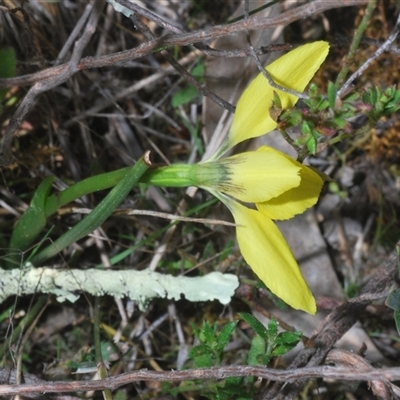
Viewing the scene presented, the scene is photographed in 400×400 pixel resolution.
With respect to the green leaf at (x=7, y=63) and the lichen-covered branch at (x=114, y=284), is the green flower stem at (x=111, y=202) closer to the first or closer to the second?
the lichen-covered branch at (x=114, y=284)

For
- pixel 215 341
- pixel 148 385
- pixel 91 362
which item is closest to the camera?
pixel 215 341

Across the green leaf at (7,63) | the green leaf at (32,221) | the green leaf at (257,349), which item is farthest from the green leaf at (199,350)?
the green leaf at (7,63)

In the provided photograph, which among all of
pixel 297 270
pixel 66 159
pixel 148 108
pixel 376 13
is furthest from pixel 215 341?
pixel 376 13

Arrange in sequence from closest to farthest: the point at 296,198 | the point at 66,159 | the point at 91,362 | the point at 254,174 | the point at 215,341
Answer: the point at 254,174 → the point at 296,198 → the point at 215,341 → the point at 91,362 → the point at 66,159

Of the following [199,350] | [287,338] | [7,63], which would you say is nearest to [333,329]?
[287,338]

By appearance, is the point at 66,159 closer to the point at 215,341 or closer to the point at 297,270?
the point at 215,341

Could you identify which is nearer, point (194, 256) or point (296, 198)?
point (296, 198)

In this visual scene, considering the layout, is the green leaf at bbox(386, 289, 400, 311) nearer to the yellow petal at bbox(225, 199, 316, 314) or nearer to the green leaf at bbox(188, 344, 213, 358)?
the yellow petal at bbox(225, 199, 316, 314)
